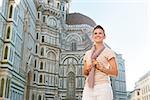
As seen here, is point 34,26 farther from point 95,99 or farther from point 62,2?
point 95,99

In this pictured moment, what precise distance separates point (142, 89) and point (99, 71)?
50.5 metres

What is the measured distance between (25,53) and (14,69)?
5.20 meters

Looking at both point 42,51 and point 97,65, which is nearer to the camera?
point 97,65

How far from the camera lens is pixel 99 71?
3.13m

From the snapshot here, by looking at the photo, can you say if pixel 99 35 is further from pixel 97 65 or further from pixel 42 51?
pixel 42 51

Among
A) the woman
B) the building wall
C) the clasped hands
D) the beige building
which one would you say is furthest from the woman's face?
the beige building

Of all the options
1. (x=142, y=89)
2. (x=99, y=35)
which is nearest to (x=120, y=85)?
(x=142, y=89)

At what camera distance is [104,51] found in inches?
129

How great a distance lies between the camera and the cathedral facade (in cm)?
2517

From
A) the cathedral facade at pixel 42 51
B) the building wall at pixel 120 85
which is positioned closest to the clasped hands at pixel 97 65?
the cathedral facade at pixel 42 51

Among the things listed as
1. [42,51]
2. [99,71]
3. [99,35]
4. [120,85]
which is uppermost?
[42,51]

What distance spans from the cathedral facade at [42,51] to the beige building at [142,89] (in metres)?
6.46

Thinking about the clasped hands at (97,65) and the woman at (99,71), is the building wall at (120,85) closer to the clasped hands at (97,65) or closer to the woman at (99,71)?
the woman at (99,71)

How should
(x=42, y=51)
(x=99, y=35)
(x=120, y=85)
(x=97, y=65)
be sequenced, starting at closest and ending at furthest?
(x=97, y=65) < (x=99, y=35) < (x=42, y=51) < (x=120, y=85)
